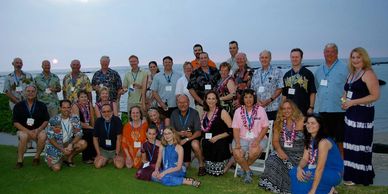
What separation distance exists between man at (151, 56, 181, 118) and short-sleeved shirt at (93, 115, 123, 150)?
0.97 m

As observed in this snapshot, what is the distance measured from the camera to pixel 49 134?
5969 mm

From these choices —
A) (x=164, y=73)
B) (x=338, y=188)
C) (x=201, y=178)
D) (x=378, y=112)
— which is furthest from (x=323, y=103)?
(x=378, y=112)

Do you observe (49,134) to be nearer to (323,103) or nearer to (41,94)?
(41,94)

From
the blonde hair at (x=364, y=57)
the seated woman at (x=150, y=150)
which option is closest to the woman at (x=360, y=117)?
the blonde hair at (x=364, y=57)

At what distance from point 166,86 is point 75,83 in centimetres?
193

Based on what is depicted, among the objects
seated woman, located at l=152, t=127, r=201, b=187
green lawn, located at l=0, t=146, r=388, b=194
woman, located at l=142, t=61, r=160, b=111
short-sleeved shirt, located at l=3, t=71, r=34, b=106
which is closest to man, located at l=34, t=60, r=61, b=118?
short-sleeved shirt, located at l=3, t=71, r=34, b=106

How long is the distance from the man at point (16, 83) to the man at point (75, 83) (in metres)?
0.80

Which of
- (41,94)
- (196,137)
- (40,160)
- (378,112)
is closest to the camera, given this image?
(196,137)

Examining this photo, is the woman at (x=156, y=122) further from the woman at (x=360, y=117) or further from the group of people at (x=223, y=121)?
the woman at (x=360, y=117)

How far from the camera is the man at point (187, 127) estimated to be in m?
5.62

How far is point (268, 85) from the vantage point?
573cm

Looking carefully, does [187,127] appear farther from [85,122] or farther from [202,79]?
[85,122]

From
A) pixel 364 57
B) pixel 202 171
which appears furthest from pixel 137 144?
pixel 364 57

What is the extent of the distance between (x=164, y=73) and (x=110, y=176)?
2385mm
